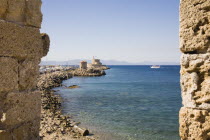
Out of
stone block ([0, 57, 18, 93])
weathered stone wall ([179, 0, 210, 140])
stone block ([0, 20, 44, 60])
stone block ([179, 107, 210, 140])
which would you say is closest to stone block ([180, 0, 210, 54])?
weathered stone wall ([179, 0, 210, 140])

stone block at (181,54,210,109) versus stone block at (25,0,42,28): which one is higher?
stone block at (25,0,42,28)

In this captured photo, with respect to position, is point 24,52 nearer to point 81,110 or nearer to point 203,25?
point 203,25

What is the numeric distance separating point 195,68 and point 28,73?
2.22 meters

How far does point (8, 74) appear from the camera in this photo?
9.64 ft

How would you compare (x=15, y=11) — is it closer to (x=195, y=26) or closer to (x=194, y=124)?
(x=195, y=26)

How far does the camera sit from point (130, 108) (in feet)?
60.2

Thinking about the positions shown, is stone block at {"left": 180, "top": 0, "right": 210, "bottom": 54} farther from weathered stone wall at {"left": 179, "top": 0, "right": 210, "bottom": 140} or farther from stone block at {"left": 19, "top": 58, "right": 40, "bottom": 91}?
stone block at {"left": 19, "top": 58, "right": 40, "bottom": 91}

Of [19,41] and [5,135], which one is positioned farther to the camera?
[19,41]

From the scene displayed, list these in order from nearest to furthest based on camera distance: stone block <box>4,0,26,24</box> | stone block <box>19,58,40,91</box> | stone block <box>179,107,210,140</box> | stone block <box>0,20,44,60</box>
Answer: stone block <box>179,107,210,140</box> → stone block <box>0,20,44,60</box> → stone block <box>4,0,26,24</box> → stone block <box>19,58,40,91</box>

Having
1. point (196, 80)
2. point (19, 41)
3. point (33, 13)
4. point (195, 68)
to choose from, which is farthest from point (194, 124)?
point (33, 13)

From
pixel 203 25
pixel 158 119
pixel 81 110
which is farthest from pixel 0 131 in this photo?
pixel 81 110

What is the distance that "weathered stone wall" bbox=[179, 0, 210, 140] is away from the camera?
7.31 ft

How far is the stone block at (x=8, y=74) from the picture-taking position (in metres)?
2.88

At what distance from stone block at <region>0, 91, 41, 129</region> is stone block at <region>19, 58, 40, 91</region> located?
11 cm
